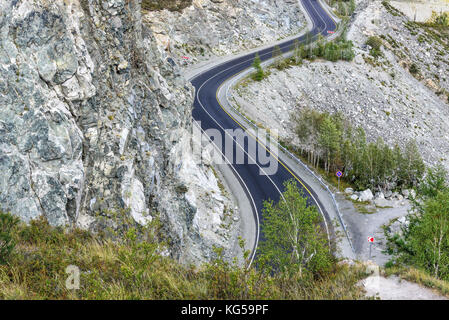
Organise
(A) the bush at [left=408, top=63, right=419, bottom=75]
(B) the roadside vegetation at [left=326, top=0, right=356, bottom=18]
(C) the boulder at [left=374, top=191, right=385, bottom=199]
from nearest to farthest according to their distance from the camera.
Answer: (C) the boulder at [left=374, top=191, right=385, bottom=199], (A) the bush at [left=408, top=63, right=419, bottom=75], (B) the roadside vegetation at [left=326, top=0, right=356, bottom=18]

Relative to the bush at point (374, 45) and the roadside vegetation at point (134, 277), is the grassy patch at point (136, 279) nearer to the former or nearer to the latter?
the roadside vegetation at point (134, 277)

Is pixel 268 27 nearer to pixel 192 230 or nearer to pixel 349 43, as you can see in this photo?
pixel 349 43

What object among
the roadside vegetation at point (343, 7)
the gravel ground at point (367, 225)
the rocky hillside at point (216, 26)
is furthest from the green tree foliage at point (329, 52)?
the roadside vegetation at point (343, 7)

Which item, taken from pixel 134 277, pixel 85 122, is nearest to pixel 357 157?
pixel 85 122

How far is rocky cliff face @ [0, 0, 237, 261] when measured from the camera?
14180 millimetres

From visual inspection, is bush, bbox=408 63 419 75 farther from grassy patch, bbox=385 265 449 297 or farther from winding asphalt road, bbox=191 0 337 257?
grassy patch, bbox=385 265 449 297

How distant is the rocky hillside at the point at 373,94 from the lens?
5169cm

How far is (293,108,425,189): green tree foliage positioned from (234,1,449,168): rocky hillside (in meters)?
4.13

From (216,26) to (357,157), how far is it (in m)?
40.0

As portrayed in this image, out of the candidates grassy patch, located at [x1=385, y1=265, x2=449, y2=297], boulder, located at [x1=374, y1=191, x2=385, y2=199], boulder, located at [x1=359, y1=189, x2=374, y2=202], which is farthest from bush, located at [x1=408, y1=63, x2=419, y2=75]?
grassy patch, located at [x1=385, y1=265, x2=449, y2=297]

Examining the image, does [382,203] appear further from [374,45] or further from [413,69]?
[413,69]

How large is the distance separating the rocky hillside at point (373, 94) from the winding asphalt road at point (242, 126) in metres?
4.51

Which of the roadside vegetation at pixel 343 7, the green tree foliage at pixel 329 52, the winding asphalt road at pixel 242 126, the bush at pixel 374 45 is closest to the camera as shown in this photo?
the winding asphalt road at pixel 242 126
